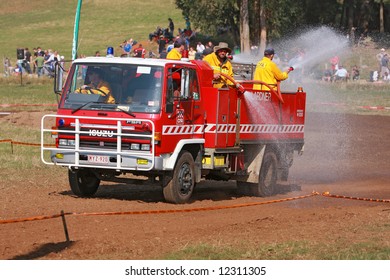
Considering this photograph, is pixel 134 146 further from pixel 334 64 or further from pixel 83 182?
pixel 334 64

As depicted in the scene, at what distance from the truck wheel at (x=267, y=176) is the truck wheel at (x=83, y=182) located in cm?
313

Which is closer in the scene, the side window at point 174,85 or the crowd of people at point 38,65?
the side window at point 174,85

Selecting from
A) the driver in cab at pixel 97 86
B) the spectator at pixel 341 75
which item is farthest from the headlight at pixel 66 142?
the spectator at pixel 341 75

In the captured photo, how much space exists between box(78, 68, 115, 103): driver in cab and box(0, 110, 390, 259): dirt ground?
185 centimetres

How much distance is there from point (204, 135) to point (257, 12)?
4308cm

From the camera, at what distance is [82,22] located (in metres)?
87.1

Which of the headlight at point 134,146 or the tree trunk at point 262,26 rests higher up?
the tree trunk at point 262,26

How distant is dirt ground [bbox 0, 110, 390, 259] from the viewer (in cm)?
1113

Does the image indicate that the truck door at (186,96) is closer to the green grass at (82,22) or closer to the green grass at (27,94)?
the green grass at (27,94)

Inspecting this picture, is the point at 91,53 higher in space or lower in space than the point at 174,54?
lower

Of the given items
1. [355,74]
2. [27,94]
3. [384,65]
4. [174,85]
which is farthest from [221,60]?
[355,74]

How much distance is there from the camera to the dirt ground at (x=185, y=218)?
11.1 m

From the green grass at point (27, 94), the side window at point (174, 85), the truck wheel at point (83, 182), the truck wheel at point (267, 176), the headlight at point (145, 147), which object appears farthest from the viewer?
the green grass at point (27, 94)

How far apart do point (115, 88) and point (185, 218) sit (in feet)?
8.84
